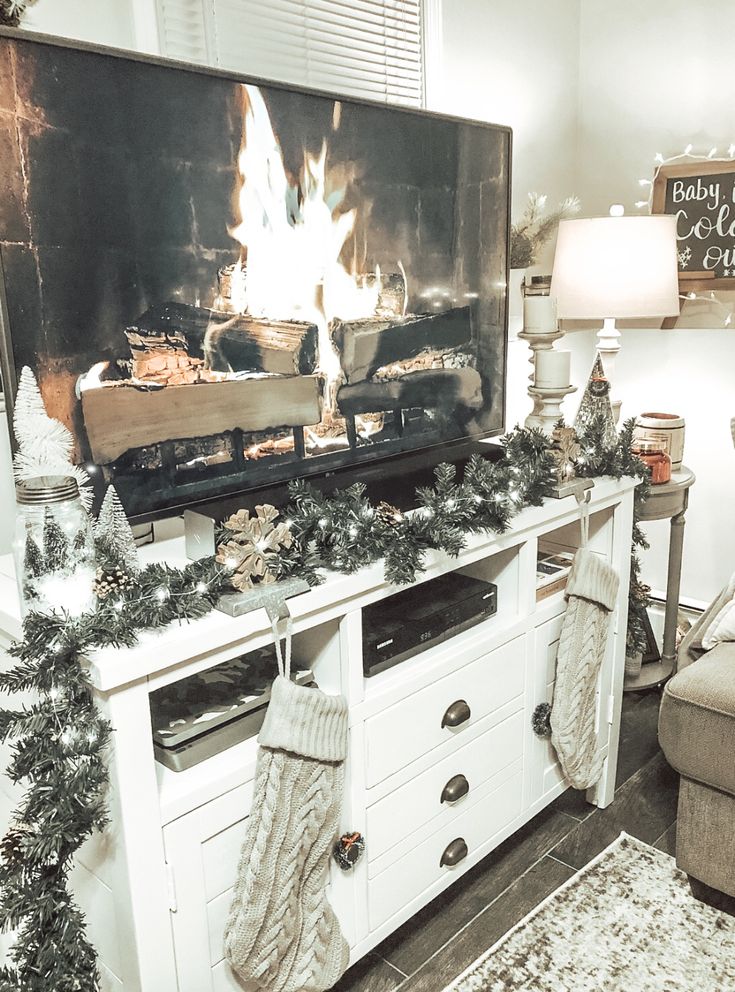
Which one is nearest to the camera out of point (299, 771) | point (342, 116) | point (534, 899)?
point (299, 771)

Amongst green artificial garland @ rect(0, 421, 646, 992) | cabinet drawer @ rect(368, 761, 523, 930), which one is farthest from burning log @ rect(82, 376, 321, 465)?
cabinet drawer @ rect(368, 761, 523, 930)

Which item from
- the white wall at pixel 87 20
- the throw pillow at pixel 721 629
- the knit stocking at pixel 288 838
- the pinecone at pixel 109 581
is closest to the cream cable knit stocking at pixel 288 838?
the knit stocking at pixel 288 838

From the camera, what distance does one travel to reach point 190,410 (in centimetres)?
149

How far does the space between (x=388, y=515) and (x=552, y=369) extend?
74 centimetres

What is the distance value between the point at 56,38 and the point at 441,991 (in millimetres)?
1854

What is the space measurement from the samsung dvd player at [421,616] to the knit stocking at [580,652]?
0.21m

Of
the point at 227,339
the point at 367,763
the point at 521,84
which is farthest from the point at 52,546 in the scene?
the point at 521,84

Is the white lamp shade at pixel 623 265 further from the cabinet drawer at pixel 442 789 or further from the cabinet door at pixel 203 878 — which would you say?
the cabinet door at pixel 203 878

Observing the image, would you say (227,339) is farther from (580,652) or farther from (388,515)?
(580,652)

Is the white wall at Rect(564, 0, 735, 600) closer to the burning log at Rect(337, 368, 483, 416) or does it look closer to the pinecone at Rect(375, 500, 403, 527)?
the burning log at Rect(337, 368, 483, 416)

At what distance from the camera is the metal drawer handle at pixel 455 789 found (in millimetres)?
1795

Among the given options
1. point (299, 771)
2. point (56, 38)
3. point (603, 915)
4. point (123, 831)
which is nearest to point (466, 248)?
point (56, 38)

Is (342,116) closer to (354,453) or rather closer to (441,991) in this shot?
(354,453)

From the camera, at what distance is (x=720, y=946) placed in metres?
1.81
